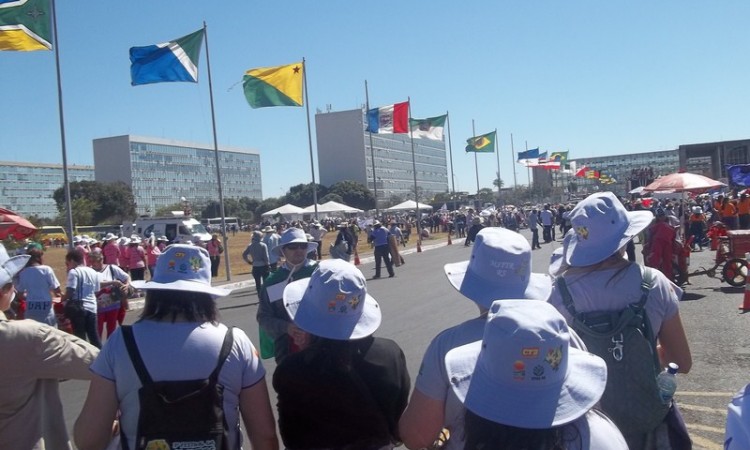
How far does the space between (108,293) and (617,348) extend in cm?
825

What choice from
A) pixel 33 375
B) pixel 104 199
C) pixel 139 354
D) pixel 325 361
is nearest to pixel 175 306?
pixel 139 354

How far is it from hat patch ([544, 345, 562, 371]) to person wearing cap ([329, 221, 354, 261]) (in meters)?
17.6

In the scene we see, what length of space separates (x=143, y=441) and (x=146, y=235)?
4103 centimetres

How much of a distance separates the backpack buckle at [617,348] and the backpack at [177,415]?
1.61m

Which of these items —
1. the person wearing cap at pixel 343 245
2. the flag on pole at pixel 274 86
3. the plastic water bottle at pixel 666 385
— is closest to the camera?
the plastic water bottle at pixel 666 385

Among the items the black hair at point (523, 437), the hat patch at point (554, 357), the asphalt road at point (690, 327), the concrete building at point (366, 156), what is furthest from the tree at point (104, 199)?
the hat patch at point (554, 357)

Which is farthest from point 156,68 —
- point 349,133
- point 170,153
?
point 170,153

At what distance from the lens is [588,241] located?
3.23m

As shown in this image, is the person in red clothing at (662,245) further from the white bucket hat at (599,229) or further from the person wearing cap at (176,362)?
the person wearing cap at (176,362)

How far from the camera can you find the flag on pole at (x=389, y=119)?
34.1 metres

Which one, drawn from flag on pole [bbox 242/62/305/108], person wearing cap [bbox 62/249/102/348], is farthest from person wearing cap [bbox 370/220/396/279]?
person wearing cap [bbox 62/249/102/348]

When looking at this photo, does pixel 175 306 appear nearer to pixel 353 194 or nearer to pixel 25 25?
pixel 25 25

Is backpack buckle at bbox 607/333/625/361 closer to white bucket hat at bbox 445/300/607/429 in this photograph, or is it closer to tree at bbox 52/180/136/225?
white bucket hat at bbox 445/300/607/429

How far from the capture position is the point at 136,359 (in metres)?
2.69
